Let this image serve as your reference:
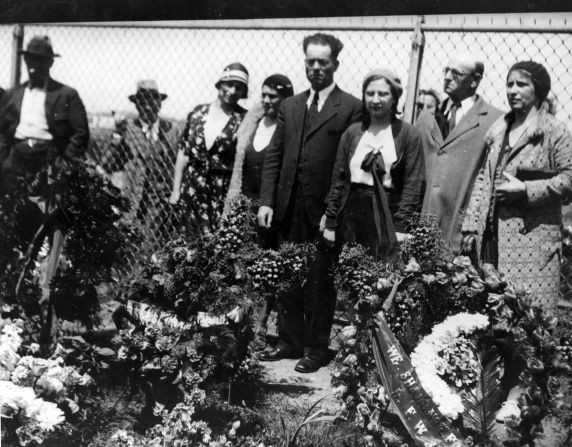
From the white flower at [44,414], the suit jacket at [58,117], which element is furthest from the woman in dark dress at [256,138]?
the white flower at [44,414]

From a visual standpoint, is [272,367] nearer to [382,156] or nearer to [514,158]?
[382,156]

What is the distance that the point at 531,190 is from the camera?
12.0 ft

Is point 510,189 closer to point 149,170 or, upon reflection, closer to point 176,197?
point 176,197

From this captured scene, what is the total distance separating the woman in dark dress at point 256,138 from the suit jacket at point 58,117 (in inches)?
47.3

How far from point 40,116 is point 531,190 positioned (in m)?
3.77

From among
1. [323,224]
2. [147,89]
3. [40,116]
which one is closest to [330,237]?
[323,224]

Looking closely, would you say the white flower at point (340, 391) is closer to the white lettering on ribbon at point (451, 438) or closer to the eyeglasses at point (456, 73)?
the white lettering on ribbon at point (451, 438)

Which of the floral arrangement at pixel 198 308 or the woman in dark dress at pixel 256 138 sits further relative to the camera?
the woman in dark dress at pixel 256 138

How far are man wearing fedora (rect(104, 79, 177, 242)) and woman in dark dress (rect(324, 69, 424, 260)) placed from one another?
208 centimetres

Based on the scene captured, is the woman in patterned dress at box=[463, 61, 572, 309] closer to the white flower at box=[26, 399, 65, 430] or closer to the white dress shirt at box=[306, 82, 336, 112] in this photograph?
the white dress shirt at box=[306, 82, 336, 112]

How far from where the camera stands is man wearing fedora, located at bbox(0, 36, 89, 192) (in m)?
5.21

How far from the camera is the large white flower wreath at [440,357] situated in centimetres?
277

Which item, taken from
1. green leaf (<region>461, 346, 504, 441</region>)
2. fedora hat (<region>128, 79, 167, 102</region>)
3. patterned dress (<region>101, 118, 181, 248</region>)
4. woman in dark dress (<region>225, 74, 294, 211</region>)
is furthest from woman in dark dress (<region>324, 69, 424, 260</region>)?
fedora hat (<region>128, 79, 167, 102</region>)

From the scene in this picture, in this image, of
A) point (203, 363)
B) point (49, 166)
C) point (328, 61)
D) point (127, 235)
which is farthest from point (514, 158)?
point (49, 166)
